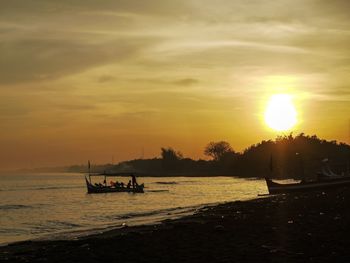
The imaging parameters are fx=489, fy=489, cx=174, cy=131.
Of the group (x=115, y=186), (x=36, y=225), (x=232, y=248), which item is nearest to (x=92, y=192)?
(x=115, y=186)

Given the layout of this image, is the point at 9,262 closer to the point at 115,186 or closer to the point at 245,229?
the point at 245,229

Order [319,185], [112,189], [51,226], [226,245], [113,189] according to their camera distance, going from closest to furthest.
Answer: [226,245] < [51,226] < [319,185] < [113,189] < [112,189]

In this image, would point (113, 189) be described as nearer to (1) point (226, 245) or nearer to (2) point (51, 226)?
(2) point (51, 226)

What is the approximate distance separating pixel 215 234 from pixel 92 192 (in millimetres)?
77144

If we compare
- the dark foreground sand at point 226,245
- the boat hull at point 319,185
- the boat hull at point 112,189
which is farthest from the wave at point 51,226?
the boat hull at point 112,189

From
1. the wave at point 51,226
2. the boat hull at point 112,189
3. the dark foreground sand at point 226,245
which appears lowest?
the wave at point 51,226

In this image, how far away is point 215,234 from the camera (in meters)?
21.8

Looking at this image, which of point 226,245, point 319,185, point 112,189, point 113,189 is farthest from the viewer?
point 112,189

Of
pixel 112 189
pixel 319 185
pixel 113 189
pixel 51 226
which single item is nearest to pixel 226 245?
pixel 51 226

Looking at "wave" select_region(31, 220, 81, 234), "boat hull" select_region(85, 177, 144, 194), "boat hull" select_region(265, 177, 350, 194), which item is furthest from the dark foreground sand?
"boat hull" select_region(85, 177, 144, 194)

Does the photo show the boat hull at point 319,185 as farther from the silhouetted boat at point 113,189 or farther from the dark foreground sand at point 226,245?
the dark foreground sand at point 226,245

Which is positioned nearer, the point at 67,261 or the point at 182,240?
the point at 67,261

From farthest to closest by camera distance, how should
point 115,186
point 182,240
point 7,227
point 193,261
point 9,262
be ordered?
1. point 115,186
2. point 7,227
3. point 182,240
4. point 9,262
5. point 193,261

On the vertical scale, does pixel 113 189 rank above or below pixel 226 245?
below
